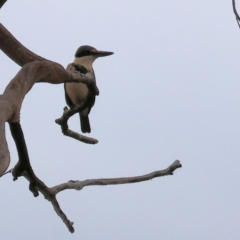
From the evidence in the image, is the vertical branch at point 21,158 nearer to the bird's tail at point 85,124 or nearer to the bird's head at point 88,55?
the bird's head at point 88,55

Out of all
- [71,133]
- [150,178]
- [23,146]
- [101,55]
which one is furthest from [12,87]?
[101,55]

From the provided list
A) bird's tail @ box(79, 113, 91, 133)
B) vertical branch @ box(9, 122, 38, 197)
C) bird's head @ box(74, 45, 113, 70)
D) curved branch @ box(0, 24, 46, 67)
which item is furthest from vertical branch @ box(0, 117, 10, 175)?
bird's tail @ box(79, 113, 91, 133)

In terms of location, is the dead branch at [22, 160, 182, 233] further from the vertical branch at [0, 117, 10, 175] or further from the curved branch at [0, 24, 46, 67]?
the vertical branch at [0, 117, 10, 175]

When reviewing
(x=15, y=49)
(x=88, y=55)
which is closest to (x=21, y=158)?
(x=15, y=49)

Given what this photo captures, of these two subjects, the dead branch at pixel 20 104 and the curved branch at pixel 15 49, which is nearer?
the dead branch at pixel 20 104

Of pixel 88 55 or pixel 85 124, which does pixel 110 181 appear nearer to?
pixel 88 55

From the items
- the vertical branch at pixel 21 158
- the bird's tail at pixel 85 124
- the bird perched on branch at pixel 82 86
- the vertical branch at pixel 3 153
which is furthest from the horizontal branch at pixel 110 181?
the bird's tail at pixel 85 124

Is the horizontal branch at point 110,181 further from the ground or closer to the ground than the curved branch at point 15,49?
closer to the ground

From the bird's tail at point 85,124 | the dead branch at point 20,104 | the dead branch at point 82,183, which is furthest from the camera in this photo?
the bird's tail at point 85,124

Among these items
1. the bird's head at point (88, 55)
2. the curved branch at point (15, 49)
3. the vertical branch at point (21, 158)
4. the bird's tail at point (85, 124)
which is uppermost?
the bird's head at point (88, 55)

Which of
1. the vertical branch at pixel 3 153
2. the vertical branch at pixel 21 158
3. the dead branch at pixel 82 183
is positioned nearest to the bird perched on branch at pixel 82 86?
the dead branch at pixel 82 183

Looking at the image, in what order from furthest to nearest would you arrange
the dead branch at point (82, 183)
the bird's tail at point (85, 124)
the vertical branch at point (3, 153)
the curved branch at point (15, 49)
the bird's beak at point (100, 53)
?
the bird's tail at point (85, 124) < the bird's beak at point (100, 53) < the dead branch at point (82, 183) < the curved branch at point (15, 49) < the vertical branch at point (3, 153)

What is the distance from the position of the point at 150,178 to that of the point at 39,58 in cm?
68

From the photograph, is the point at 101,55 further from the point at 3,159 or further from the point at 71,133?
the point at 3,159
